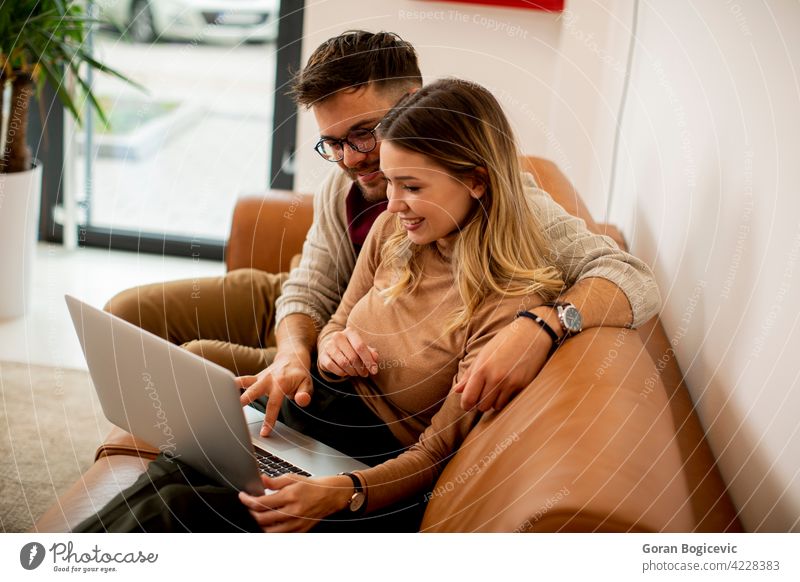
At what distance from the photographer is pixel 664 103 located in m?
1.86

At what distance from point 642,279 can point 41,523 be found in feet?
3.29

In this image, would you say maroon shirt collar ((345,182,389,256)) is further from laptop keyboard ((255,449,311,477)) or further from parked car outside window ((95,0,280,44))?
parked car outside window ((95,0,280,44))

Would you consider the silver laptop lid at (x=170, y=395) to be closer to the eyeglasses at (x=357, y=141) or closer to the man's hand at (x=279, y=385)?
the man's hand at (x=279, y=385)

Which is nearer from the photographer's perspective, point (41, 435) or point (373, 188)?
point (373, 188)

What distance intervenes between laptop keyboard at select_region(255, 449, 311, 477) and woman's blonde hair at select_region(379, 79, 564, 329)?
0.34 m

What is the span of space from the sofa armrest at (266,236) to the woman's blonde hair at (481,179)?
90 cm

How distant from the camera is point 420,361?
148cm

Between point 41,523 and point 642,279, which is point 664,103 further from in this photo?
point 41,523
